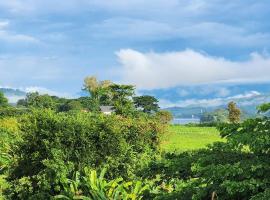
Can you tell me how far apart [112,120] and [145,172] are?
8.08 meters

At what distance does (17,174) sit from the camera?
15500mm

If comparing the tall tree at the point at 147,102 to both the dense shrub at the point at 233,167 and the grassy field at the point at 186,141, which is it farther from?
the dense shrub at the point at 233,167

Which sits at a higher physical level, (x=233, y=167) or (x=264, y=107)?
(x=264, y=107)

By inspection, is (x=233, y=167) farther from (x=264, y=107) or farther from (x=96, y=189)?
(x=96, y=189)

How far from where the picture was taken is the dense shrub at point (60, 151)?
14.4 meters

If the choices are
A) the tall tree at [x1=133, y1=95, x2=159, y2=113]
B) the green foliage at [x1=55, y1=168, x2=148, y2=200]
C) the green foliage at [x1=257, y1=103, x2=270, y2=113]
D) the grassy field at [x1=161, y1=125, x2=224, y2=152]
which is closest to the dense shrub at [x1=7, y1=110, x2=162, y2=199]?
the green foliage at [x1=55, y1=168, x2=148, y2=200]

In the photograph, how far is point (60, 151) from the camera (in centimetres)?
1438

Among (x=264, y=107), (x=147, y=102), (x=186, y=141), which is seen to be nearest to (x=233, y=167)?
(x=264, y=107)

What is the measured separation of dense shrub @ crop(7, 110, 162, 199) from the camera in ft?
47.3

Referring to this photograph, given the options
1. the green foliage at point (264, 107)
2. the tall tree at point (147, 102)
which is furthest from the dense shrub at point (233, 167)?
the tall tree at point (147, 102)

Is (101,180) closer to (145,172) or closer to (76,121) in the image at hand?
(76,121)

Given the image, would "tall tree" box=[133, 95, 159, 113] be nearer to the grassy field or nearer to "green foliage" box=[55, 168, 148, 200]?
the grassy field

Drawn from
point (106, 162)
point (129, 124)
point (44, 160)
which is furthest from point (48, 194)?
point (129, 124)

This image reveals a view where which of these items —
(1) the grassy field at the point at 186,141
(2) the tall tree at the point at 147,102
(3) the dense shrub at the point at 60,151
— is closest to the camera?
(3) the dense shrub at the point at 60,151
